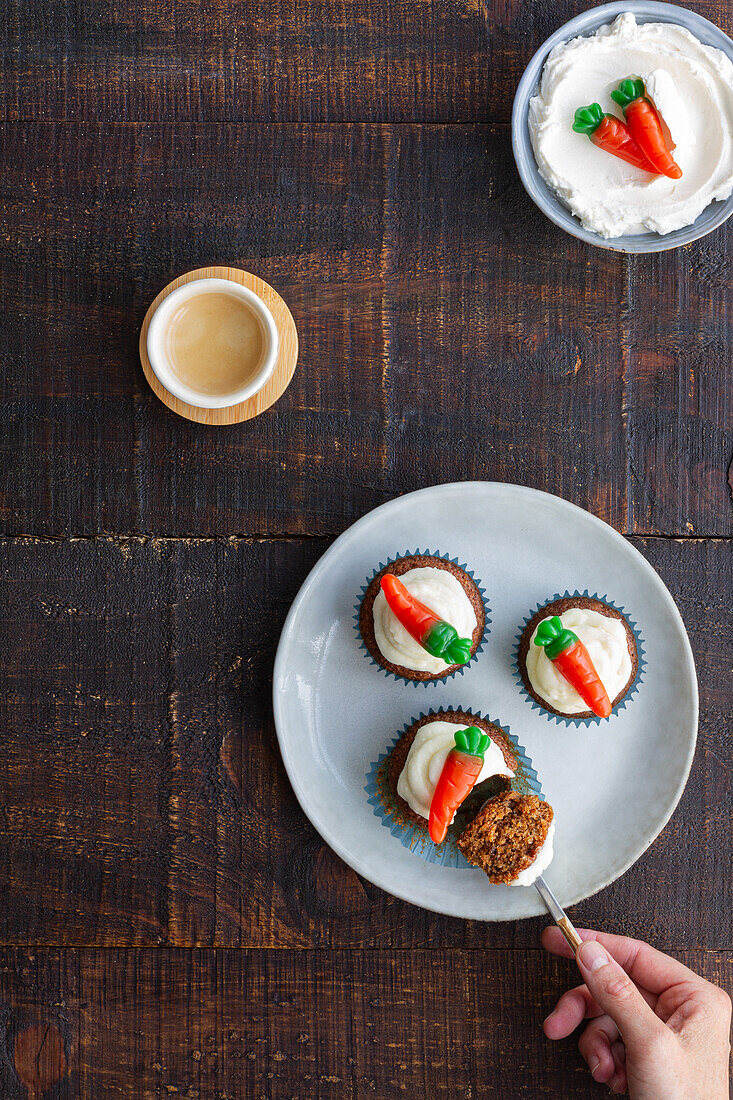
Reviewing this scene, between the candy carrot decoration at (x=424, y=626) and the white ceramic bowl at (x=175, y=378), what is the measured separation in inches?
21.4

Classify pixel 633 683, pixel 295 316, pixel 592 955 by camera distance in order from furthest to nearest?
pixel 295 316
pixel 633 683
pixel 592 955

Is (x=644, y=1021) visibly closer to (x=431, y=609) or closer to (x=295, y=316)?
(x=431, y=609)

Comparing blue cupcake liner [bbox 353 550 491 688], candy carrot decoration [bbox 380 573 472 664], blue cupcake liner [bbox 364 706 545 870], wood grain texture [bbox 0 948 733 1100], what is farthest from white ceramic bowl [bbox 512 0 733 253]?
wood grain texture [bbox 0 948 733 1100]

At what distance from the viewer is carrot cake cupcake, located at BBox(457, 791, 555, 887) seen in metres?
1.76

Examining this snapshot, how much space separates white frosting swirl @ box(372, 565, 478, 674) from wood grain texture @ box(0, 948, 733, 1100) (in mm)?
764

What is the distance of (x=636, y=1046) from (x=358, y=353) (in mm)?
1653

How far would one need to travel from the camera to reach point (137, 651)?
6.51 ft

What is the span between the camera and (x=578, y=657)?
5.66 ft

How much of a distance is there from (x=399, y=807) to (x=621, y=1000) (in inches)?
23.8

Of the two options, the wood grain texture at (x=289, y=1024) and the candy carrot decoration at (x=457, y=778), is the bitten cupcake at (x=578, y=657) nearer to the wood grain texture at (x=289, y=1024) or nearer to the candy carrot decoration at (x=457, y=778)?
the candy carrot decoration at (x=457, y=778)

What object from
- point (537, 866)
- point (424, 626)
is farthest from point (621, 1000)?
point (424, 626)

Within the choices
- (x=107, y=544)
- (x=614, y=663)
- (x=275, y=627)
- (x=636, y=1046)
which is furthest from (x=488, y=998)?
(x=107, y=544)

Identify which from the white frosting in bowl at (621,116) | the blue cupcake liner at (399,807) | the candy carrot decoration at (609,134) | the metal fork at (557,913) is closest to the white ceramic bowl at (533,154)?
the white frosting in bowl at (621,116)

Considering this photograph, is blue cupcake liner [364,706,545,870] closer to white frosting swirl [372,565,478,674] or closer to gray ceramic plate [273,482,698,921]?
gray ceramic plate [273,482,698,921]
